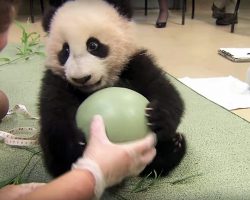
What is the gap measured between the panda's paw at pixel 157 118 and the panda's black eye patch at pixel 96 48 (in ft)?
0.49

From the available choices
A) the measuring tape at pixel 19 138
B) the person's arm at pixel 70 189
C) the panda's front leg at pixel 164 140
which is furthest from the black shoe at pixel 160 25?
the person's arm at pixel 70 189

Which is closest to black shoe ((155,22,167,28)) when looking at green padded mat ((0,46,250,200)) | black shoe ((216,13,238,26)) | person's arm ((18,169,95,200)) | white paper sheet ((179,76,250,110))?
black shoe ((216,13,238,26))

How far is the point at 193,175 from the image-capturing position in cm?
105

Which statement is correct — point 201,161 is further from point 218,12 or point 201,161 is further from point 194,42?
point 218,12

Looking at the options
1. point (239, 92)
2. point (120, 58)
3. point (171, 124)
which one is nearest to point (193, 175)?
point (171, 124)

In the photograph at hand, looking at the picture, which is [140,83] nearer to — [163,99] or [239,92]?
[163,99]

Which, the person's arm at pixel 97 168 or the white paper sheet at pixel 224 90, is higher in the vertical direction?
the person's arm at pixel 97 168

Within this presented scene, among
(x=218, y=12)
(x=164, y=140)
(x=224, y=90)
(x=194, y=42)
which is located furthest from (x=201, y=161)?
(x=218, y=12)

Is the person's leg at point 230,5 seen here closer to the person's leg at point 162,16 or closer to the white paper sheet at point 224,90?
the person's leg at point 162,16

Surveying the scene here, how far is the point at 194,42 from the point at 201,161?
62.0 inches

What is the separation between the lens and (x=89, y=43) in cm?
89

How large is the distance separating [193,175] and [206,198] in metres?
0.10

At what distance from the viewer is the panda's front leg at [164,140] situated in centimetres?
85

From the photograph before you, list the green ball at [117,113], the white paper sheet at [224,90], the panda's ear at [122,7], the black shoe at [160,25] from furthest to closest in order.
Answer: the black shoe at [160,25]
the white paper sheet at [224,90]
the panda's ear at [122,7]
the green ball at [117,113]
